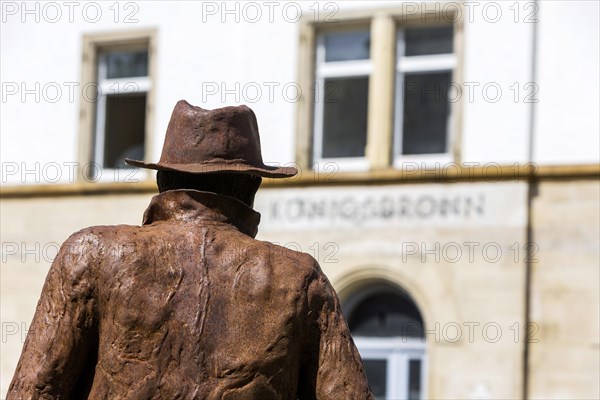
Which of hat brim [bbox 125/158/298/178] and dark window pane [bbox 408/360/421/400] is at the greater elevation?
hat brim [bbox 125/158/298/178]

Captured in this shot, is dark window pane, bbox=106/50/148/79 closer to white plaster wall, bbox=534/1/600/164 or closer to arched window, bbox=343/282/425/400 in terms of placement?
arched window, bbox=343/282/425/400

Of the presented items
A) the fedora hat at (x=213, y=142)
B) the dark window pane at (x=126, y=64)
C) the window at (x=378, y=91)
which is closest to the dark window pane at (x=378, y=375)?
the window at (x=378, y=91)

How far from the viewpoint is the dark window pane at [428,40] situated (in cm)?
1845

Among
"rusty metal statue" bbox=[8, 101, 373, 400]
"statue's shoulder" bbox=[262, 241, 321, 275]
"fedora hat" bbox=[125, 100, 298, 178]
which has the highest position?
"fedora hat" bbox=[125, 100, 298, 178]

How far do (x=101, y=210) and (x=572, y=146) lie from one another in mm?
4948

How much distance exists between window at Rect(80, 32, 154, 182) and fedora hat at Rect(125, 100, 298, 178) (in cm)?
1586

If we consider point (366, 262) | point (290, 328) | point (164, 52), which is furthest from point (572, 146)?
point (290, 328)

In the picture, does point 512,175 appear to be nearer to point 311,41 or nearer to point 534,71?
point 534,71

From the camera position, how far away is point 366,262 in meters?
18.4

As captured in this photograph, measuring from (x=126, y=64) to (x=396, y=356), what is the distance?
435cm

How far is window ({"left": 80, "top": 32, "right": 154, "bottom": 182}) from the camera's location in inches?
782

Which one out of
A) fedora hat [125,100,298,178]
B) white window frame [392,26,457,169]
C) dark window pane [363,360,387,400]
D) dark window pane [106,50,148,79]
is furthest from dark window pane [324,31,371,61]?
fedora hat [125,100,298,178]

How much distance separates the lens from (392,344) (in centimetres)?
1839

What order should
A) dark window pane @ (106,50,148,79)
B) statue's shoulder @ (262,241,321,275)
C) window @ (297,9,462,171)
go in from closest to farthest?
1. statue's shoulder @ (262,241,321,275)
2. window @ (297,9,462,171)
3. dark window pane @ (106,50,148,79)
